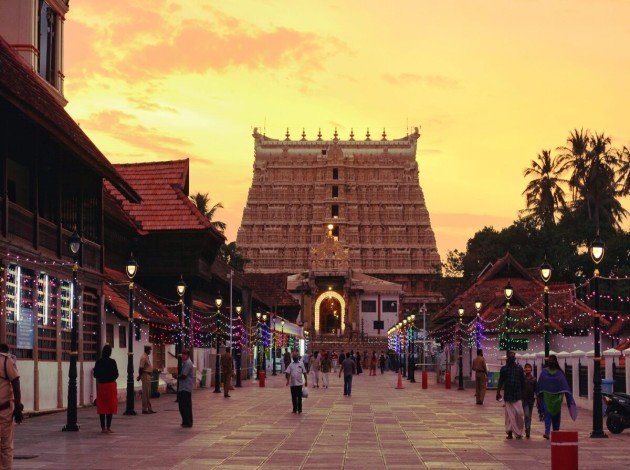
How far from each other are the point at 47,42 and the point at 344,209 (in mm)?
120992

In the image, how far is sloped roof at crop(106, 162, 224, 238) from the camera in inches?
1825

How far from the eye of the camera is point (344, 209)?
153875mm

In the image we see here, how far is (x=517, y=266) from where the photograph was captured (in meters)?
64.7

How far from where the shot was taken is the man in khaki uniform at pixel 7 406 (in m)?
13.7

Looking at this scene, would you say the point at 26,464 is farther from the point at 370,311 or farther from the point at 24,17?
→ the point at 370,311

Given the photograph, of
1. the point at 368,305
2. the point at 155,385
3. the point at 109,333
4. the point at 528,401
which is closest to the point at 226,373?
the point at 155,385

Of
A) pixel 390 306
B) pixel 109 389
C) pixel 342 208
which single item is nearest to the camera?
pixel 109 389

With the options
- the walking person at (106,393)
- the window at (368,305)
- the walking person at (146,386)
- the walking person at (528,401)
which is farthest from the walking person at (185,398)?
the window at (368,305)

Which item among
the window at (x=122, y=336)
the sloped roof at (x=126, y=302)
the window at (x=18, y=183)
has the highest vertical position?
the window at (x=18, y=183)

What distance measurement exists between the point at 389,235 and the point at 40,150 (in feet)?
416

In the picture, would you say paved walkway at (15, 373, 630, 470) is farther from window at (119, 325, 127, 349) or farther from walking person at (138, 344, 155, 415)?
window at (119, 325, 127, 349)

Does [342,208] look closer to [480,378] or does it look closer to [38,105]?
[480,378]

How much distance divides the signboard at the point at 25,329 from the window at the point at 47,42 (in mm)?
8739

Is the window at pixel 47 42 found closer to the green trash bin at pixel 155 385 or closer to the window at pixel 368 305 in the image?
the green trash bin at pixel 155 385
